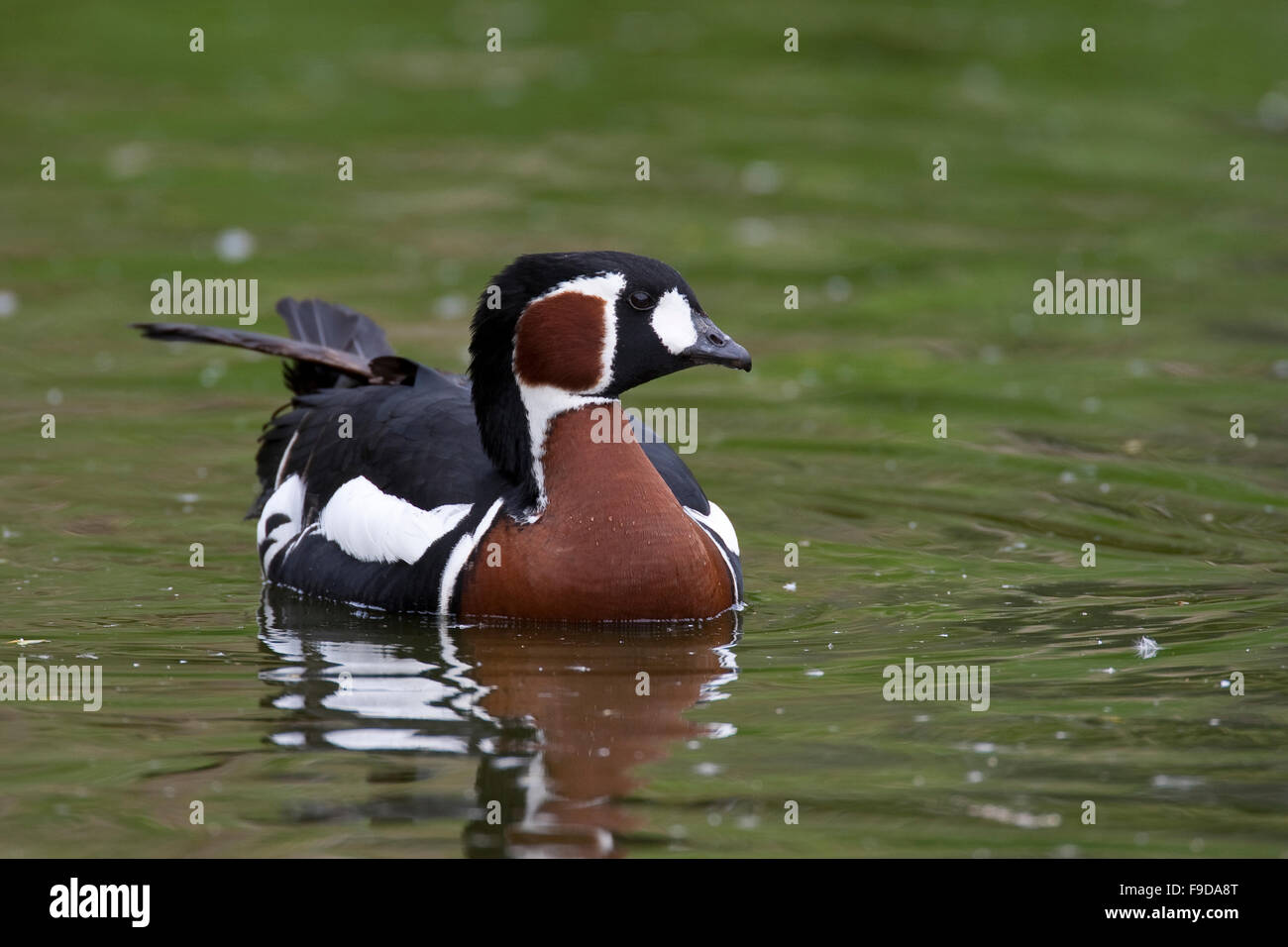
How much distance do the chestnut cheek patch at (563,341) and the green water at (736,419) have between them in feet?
3.69

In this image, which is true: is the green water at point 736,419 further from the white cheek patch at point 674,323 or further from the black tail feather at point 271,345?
the white cheek patch at point 674,323

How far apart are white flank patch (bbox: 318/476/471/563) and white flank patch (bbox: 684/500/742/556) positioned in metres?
1.06

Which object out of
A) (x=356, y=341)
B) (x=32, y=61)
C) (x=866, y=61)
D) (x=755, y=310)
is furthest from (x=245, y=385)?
(x=866, y=61)

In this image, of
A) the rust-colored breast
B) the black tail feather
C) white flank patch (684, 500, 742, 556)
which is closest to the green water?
the rust-colored breast

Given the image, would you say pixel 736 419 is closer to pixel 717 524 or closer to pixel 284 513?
pixel 717 524

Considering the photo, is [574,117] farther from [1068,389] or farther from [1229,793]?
[1229,793]

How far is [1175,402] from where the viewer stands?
41.9 ft

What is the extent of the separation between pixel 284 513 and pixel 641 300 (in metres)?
2.32

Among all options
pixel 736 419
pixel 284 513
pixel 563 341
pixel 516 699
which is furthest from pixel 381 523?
pixel 736 419

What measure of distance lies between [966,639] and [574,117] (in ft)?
40.8

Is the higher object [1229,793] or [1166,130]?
[1166,130]

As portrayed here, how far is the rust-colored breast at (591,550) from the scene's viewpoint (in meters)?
8.55

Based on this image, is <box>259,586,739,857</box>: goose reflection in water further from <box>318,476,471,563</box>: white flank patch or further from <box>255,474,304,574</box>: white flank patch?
<box>255,474,304,574</box>: white flank patch

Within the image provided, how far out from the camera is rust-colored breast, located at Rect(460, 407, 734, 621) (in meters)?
8.55
